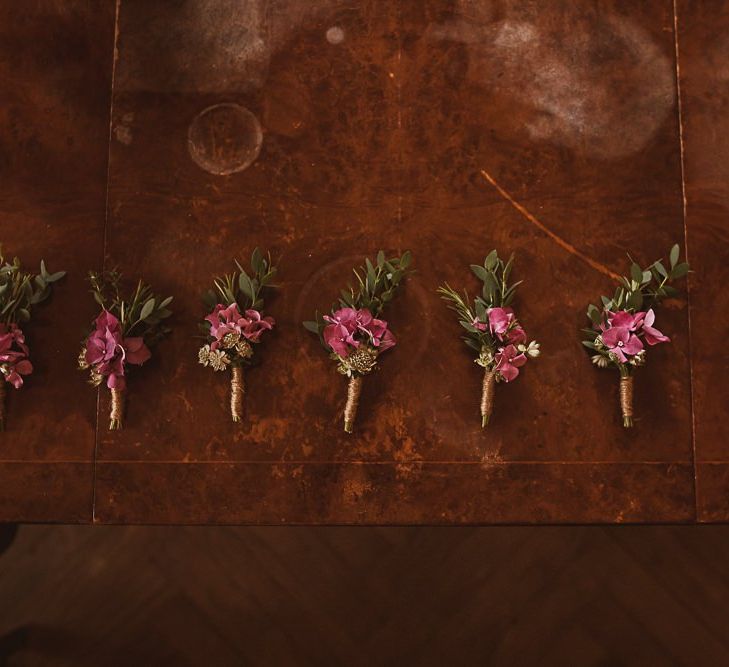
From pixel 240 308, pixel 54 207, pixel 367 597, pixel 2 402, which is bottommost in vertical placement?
pixel 367 597

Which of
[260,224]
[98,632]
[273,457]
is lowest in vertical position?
[98,632]

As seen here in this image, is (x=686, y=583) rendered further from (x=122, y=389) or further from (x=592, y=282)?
(x=122, y=389)

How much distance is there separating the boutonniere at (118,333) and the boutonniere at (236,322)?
0.51 ft

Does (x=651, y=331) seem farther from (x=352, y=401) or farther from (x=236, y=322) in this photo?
(x=236, y=322)

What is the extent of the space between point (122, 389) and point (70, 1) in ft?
4.32

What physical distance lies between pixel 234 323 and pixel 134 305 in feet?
1.08

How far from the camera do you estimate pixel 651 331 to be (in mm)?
2115

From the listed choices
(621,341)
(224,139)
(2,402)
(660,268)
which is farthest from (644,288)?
(2,402)

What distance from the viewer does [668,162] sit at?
2273 mm

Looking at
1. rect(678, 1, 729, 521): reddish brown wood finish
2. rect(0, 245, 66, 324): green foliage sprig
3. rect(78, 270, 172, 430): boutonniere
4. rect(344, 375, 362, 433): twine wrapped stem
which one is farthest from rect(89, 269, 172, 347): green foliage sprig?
rect(678, 1, 729, 521): reddish brown wood finish

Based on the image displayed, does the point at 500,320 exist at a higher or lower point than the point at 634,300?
lower

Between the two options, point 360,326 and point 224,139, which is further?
point 224,139

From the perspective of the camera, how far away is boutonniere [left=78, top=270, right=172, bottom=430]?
210 cm

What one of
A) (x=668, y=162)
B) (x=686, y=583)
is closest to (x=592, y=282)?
(x=668, y=162)
